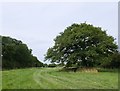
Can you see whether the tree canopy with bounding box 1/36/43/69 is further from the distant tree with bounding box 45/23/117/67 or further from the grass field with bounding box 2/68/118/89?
the grass field with bounding box 2/68/118/89

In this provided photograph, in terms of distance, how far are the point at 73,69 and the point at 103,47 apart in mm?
5395

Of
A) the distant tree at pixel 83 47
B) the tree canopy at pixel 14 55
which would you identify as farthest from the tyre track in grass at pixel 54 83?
the tree canopy at pixel 14 55

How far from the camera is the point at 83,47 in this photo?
42219 millimetres

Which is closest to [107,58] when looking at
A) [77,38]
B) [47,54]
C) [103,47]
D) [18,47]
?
[103,47]

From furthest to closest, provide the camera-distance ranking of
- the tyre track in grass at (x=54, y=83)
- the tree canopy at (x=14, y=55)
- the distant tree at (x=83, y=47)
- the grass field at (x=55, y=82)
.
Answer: the tree canopy at (x=14, y=55), the distant tree at (x=83, y=47), the grass field at (x=55, y=82), the tyre track in grass at (x=54, y=83)

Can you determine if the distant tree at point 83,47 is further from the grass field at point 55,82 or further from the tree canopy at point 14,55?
the tree canopy at point 14,55

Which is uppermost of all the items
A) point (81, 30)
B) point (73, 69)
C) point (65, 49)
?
point (81, 30)

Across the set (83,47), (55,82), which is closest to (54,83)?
(55,82)

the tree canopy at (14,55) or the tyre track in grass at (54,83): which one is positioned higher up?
the tree canopy at (14,55)

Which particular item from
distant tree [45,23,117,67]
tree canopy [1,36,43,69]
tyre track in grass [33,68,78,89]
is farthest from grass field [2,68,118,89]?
tree canopy [1,36,43,69]

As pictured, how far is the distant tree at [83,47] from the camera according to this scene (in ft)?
134

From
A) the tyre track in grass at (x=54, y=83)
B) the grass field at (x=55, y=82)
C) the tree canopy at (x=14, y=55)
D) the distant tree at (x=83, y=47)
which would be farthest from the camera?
the tree canopy at (x=14, y=55)

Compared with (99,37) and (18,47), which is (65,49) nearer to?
(99,37)

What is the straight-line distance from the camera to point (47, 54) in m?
43.9
